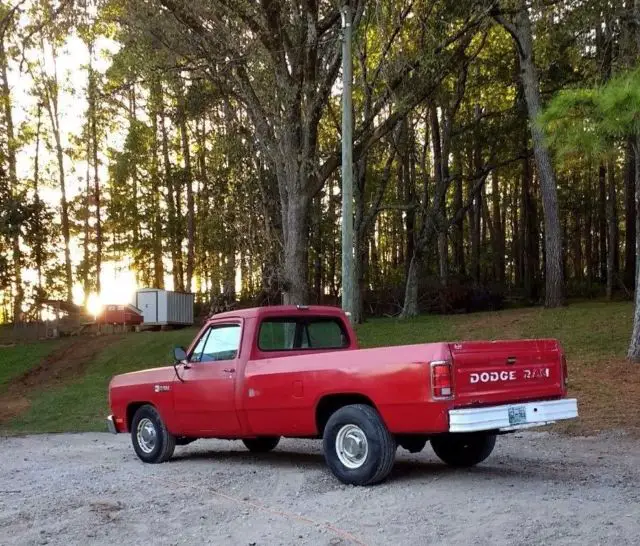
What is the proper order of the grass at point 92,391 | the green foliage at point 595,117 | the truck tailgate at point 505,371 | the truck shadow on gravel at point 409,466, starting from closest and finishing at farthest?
the truck tailgate at point 505,371 → the truck shadow on gravel at point 409,466 → the green foliage at point 595,117 → the grass at point 92,391

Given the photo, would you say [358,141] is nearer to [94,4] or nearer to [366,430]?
[94,4]

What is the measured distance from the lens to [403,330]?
25375mm

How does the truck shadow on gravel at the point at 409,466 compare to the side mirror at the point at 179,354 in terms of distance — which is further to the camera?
the side mirror at the point at 179,354

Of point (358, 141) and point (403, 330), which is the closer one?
point (358, 141)

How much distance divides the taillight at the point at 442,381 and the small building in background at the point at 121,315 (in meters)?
31.8

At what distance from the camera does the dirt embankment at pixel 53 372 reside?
20016mm

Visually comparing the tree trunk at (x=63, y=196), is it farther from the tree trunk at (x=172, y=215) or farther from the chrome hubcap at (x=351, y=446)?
the chrome hubcap at (x=351, y=446)

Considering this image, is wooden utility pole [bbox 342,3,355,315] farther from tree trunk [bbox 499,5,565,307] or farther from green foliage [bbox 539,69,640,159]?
tree trunk [bbox 499,5,565,307]

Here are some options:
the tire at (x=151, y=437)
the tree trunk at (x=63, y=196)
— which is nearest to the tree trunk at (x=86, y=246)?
the tree trunk at (x=63, y=196)

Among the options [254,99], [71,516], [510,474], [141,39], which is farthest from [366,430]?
[141,39]

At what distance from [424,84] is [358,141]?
2.02 metres

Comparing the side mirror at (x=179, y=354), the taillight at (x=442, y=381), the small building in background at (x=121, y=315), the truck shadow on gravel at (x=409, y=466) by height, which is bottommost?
the truck shadow on gravel at (x=409, y=466)

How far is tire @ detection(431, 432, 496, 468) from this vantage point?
8516 millimetres

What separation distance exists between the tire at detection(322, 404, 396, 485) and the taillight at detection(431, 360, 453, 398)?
0.74 metres
